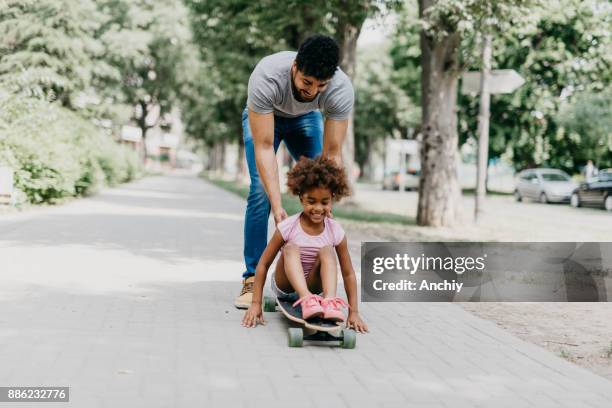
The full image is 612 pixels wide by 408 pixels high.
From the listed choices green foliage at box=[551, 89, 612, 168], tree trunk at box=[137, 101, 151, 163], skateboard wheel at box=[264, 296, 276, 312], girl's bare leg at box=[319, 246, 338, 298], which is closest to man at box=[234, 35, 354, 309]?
skateboard wheel at box=[264, 296, 276, 312]

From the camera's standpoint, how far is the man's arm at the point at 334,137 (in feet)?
16.8

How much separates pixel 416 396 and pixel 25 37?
18311 mm

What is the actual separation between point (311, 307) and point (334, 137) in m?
1.31

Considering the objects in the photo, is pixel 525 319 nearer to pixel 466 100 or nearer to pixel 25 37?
pixel 25 37

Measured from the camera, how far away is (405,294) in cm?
636

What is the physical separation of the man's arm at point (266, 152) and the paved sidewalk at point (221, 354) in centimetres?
85

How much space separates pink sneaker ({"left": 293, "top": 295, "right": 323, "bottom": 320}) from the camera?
4320 mm

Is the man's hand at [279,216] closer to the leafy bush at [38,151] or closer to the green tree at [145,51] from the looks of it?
the leafy bush at [38,151]

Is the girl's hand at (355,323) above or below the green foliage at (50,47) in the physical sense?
below

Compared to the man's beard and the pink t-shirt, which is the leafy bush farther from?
the pink t-shirt

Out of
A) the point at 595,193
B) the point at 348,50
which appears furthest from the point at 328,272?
the point at 595,193

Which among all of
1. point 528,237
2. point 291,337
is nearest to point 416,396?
point 291,337

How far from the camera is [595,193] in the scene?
26.8 meters

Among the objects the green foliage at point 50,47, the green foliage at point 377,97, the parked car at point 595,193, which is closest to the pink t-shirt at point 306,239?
the green foliage at point 50,47
